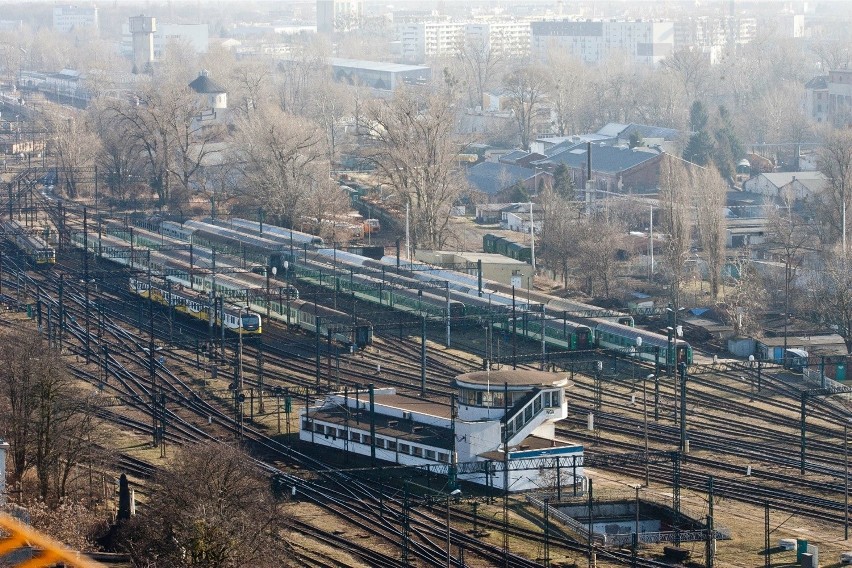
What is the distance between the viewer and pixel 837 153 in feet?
121

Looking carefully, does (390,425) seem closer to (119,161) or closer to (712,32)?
(119,161)

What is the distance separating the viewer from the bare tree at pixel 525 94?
6059 centimetres

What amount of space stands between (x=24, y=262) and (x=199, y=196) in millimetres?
11450

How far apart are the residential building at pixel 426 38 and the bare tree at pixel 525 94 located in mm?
54176

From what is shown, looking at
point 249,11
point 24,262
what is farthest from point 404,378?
point 249,11

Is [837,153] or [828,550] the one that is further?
[837,153]

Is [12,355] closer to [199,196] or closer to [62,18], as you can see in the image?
[199,196]

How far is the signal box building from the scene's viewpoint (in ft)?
65.2

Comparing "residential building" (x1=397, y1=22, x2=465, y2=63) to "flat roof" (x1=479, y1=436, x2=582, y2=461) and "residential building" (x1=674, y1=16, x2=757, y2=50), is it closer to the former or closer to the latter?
"residential building" (x1=674, y1=16, x2=757, y2=50)

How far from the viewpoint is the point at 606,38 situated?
108 metres

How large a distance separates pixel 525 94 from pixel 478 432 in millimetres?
42739

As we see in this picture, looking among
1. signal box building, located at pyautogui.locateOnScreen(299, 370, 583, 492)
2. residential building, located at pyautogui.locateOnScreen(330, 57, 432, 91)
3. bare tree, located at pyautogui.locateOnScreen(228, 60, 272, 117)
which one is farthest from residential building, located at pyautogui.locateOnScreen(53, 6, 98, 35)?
signal box building, located at pyautogui.locateOnScreen(299, 370, 583, 492)

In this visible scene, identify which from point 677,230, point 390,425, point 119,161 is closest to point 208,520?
point 390,425

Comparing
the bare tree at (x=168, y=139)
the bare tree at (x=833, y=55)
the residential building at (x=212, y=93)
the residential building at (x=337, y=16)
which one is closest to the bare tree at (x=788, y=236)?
the bare tree at (x=168, y=139)
